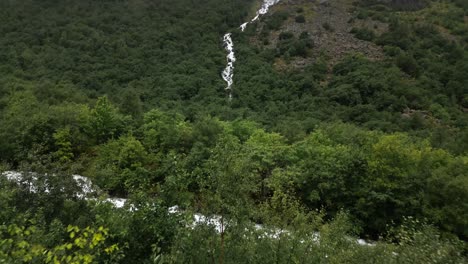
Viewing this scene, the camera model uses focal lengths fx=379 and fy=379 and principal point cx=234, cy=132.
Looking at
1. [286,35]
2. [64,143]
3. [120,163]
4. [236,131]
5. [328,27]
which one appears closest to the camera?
[120,163]

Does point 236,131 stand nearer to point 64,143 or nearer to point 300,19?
point 64,143

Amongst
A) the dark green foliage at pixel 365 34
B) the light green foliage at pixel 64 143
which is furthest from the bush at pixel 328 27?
the light green foliage at pixel 64 143

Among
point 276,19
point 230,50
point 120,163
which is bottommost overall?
point 230,50

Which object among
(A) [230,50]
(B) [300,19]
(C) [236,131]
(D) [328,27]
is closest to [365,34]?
(D) [328,27]

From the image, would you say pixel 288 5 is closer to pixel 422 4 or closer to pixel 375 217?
pixel 422 4

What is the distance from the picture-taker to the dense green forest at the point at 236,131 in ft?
36.6

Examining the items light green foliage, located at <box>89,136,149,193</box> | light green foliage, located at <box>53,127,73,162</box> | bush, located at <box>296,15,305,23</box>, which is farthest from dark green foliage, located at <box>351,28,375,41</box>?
light green foliage, located at <box>53,127,73,162</box>

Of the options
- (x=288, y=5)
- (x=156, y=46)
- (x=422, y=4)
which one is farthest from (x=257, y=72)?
(x=422, y=4)

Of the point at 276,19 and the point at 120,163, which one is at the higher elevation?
the point at 120,163

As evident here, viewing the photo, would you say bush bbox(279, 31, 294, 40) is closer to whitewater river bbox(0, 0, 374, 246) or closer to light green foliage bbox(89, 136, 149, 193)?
whitewater river bbox(0, 0, 374, 246)

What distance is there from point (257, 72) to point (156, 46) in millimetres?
20187

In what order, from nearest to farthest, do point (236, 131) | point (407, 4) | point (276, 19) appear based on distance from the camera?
point (236, 131) → point (276, 19) → point (407, 4)

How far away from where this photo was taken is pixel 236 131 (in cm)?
3397

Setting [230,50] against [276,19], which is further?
[276,19]
